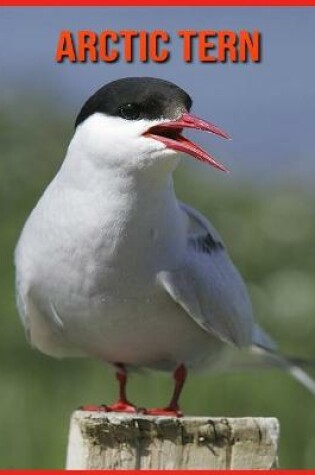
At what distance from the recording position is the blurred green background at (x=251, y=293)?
5.39 meters

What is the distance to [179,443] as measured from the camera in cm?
314

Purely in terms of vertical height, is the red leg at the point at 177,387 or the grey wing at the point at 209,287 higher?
the grey wing at the point at 209,287

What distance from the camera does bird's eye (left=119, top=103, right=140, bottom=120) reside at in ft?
11.9

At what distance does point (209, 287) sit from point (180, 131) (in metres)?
0.63

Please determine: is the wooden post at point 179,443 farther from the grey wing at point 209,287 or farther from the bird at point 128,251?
the grey wing at point 209,287

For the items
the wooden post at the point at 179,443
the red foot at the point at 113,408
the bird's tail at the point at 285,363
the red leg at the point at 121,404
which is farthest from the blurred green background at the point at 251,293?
the wooden post at the point at 179,443

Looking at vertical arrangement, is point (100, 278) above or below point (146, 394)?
above

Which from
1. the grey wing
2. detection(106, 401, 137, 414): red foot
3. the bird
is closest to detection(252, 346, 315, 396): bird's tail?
the grey wing

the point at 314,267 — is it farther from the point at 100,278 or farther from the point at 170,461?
the point at 170,461

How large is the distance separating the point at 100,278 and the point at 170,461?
2.77 ft

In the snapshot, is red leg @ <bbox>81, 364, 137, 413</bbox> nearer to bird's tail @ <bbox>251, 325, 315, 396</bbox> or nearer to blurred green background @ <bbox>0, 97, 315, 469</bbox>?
bird's tail @ <bbox>251, 325, 315, 396</bbox>

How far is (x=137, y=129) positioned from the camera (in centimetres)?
361

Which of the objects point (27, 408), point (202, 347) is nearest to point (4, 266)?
point (27, 408)

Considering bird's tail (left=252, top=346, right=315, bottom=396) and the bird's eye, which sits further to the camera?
bird's tail (left=252, top=346, right=315, bottom=396)
